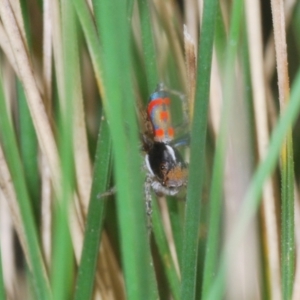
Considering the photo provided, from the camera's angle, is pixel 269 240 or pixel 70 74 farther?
pixel 269 240

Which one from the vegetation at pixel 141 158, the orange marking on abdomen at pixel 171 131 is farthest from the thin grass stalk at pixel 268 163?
the orange marking on abdomen at pixel 171 131

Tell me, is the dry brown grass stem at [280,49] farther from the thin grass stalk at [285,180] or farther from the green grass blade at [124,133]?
the green grass blade at [124,133]

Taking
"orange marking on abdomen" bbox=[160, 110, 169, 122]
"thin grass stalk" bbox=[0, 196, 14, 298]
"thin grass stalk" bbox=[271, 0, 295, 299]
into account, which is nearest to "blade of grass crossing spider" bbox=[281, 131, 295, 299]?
"thin grass stalk" bbox=[271, 0, 295, 299]

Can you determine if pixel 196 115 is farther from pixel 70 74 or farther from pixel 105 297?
pixel 105 297

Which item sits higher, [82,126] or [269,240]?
[82,126]

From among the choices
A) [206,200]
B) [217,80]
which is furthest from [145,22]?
[206,200]

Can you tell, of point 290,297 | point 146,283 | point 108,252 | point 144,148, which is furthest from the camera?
point 144,148
